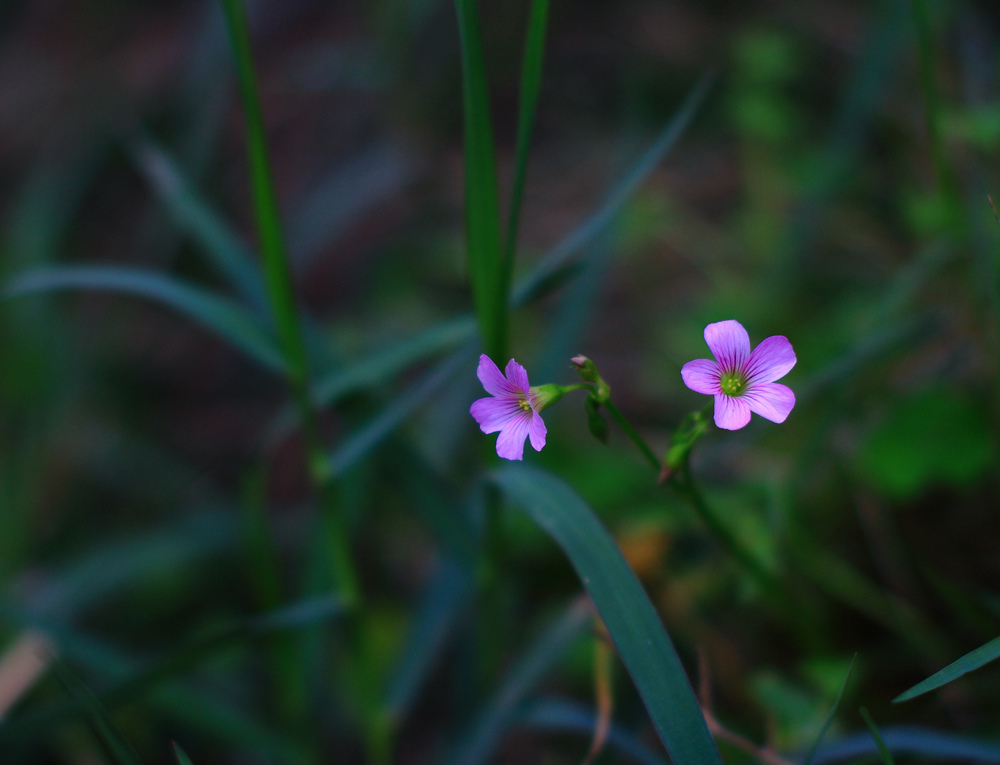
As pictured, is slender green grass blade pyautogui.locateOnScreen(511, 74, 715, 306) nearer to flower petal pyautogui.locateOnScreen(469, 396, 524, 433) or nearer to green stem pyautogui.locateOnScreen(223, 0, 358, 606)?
flower petal pyautogui.locateOnScreen(469, 396, 524, 433)

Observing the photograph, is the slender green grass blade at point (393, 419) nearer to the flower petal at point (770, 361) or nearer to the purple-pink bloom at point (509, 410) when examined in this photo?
the purple-pink bloom at point (509, 410)

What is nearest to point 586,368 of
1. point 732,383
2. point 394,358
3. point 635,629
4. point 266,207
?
point 732,383

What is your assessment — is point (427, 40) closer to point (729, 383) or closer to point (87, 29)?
point (87, 29)

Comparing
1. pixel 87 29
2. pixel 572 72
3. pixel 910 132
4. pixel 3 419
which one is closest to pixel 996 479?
pixel 910 132

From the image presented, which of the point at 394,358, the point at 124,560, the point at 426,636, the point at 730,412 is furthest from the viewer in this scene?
the point at 124,560

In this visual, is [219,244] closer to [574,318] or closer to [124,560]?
[574,318]

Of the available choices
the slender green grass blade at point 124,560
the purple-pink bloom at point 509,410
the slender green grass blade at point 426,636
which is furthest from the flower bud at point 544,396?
the slender green grass blade at point 124,560
